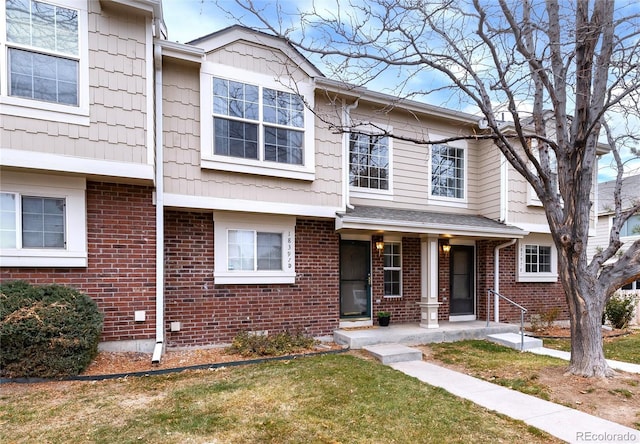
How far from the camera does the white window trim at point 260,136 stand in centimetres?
655

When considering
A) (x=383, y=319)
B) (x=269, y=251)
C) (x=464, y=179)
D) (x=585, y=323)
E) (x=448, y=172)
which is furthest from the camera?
(x=464, y=179)

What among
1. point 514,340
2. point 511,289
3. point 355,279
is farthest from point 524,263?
point 355,279

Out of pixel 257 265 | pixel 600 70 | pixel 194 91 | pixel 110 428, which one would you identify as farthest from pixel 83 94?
pixel 600 70

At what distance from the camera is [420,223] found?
7.82 metres

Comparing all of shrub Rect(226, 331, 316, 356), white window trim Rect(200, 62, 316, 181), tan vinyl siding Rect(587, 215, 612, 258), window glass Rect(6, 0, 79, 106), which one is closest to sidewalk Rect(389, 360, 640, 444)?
shrub Rect(226, 331, 316, 356)

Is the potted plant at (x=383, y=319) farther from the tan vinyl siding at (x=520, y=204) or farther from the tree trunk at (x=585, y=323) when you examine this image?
the tan vinyl siding at (x=520, y=204)

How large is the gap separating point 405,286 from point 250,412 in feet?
19.4

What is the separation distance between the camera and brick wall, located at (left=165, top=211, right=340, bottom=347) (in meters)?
6.63

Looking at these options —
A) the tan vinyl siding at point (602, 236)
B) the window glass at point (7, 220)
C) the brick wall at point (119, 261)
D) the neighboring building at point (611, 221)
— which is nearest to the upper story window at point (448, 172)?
the brick wall at point (119, 261)

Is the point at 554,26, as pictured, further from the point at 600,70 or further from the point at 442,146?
the point at 442,146

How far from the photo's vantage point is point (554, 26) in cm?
525

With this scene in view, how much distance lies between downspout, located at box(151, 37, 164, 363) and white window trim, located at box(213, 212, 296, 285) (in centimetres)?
106

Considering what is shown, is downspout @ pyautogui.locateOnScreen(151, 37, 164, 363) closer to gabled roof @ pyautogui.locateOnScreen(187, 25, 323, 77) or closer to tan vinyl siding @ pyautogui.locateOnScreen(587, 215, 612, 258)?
gabled roof @ pyautogui.locateOnScreen(187, 25, 323, 77)

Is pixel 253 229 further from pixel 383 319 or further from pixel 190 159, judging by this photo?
pixel 383 319
